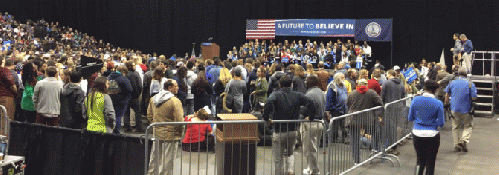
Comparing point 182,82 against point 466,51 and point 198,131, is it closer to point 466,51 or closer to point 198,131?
point 198,131

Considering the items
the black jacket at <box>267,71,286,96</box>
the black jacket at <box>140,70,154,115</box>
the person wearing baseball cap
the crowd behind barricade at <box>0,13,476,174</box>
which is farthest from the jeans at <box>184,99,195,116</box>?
the person wearing baseball cap

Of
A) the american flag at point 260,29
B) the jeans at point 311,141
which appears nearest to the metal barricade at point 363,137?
the jeans at point 311,141

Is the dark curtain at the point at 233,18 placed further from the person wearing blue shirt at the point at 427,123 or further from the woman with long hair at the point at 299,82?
the person wearing blue shirt at the point at 427,123

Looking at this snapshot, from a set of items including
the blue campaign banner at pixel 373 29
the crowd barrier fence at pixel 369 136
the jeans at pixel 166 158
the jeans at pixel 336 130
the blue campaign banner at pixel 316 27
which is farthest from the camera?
the blue campaign banner at pixel 316 27

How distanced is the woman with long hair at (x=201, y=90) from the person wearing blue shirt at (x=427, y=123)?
404 cm

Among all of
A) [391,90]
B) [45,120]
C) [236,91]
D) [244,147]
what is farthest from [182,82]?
[244,147]

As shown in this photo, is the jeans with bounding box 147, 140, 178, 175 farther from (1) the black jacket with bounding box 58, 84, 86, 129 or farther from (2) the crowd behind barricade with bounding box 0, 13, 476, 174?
(1) the black jacket with bounding box 58, 84, 86, 129

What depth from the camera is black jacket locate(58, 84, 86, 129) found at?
732 centimetres

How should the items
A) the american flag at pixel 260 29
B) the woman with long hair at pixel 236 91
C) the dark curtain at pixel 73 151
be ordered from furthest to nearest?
the american flag at pixel 260 29
the woman with long hair at pixel 236 91
the dark curtain at pixel 73 151

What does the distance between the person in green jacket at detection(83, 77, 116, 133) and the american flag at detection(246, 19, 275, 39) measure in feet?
62.9

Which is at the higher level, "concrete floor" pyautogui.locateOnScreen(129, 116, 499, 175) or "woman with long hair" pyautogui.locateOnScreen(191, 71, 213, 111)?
"woman with long hair" pyautogui.locateOnScreen(191, 71, 213, 111)

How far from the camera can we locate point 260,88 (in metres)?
9.88

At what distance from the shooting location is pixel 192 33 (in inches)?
1167

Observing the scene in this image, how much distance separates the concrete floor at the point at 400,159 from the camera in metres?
7.23
